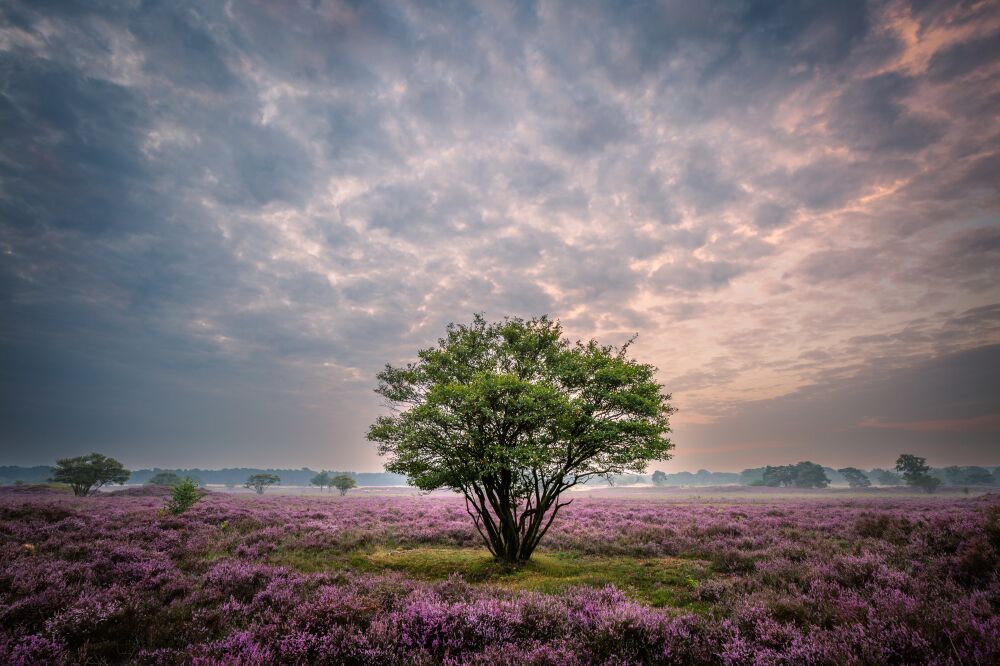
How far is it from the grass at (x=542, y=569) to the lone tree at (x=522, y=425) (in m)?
1.43

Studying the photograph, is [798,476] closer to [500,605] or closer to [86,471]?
[500,605]

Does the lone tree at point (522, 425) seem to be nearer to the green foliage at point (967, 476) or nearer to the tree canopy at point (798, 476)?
the tree canopy at point (798, 476)

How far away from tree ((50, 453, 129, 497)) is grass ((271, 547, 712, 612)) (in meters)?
59.5

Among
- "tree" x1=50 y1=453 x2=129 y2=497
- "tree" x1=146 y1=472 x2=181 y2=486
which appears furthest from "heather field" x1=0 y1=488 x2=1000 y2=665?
"tree" x1=146 y1=472 x2=181 y2=486

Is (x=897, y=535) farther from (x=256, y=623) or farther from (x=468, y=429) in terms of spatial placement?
(x=256, y=623)

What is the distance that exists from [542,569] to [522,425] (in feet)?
18.2

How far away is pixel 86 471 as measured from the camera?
52.4m

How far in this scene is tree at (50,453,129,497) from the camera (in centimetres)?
5159

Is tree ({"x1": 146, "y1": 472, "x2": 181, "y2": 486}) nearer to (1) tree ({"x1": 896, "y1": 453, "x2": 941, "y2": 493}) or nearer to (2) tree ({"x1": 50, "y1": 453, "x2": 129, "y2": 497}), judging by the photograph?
(2) tree ({"x1": 50, "y1": 453, "x2": 129, "y2": 497})

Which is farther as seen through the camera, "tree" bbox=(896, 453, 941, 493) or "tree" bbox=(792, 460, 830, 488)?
"tree" bbox=(792, 460, 830, 488)

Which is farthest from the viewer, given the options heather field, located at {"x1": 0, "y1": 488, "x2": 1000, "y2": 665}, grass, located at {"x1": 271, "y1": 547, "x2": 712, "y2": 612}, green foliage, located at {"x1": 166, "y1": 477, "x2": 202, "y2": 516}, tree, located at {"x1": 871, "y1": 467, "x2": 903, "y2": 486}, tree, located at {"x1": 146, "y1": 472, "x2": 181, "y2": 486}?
tree, located at {"x1": 871, "y1": 467, "x2": 903, "y2": 486}

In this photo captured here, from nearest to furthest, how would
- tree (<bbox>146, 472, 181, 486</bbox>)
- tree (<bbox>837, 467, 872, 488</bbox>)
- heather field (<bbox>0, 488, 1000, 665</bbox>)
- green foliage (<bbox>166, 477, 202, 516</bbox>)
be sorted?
heather field (<bbox>0, 488, 1000, 665</bbox>), green foliage (<bbox>166, 477, 202, 516</bbox>), tree (<bbox>146, 472, 181, 486</bbox>), tree (<bbox>837, 467, 872, 488</bbox>)

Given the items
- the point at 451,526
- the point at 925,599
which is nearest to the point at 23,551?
the point at 451,526

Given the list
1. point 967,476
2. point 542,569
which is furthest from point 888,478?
point 542,569
